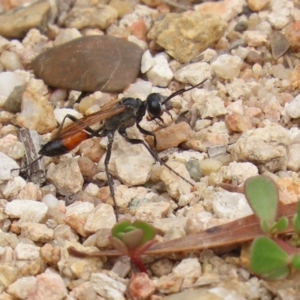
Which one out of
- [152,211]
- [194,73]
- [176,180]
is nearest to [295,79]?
[194,73]

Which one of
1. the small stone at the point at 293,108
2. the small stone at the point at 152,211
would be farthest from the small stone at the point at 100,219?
the small stone at the point at 293,108

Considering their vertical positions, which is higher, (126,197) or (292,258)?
(292,258)

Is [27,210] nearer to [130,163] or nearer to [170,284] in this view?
[130,163]

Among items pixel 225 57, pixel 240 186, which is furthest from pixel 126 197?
pixel 225 57

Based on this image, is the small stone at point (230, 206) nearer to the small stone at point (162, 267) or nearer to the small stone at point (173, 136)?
the small stone at point (162, 267)

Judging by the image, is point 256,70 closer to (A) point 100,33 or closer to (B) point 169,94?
(B) point 169,94

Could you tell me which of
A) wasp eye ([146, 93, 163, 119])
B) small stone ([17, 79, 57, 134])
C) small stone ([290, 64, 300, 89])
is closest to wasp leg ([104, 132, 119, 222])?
wasp eye ([146, 93, 163, 119])
